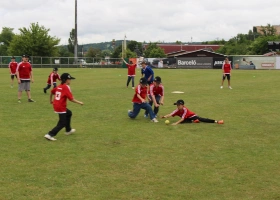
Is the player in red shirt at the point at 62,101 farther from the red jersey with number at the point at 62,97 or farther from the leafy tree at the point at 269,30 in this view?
the leafy tree at the point at 269,30

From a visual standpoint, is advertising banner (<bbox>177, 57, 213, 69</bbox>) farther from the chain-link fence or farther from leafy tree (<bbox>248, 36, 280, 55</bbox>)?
leafy tree (<bbox>248, 36, 280, 55</bbox>)

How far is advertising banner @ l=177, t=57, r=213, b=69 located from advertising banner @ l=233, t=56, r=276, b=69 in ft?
12.7

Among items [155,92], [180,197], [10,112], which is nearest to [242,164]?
[180,197]

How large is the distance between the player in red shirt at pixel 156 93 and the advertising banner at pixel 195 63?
4934cm

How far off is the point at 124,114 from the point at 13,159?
20.8 feet

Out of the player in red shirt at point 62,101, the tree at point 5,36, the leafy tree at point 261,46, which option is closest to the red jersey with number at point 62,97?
the player in red shirt at point 62,101

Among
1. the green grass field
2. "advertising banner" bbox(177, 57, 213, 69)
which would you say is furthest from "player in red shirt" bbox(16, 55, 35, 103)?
"advertising banner" bbox(177, 57, 213, 69)

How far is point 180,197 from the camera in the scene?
5727 mm

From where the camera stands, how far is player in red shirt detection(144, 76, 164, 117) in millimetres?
12592

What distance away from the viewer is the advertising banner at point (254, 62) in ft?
190

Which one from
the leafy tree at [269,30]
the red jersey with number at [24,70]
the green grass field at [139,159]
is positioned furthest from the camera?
the leafy tree at [269,30]

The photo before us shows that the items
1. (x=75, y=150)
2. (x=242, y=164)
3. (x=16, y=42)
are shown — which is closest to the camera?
(x=242, y=164)

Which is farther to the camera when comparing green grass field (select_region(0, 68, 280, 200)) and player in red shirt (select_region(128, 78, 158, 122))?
player in red shirt (select_region(128, 78, 158, 122))

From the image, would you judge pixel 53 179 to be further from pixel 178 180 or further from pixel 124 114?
pixel 124 114
